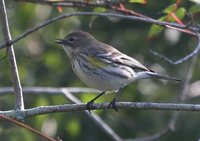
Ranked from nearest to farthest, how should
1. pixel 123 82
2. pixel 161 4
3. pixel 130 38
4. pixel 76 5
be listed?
pixel 76 5 < pixel 123 82 < pixel 161 4 < pixel 130 38

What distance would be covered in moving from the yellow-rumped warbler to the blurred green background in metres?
1.39

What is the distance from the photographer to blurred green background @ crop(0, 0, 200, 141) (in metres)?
8.28

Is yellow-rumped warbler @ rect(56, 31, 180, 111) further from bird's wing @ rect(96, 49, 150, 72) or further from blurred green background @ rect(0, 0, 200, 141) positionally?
blurred green background @ rect(0, 0, 200, 141)

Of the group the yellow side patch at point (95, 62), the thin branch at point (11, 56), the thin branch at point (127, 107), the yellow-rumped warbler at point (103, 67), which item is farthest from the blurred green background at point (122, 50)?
the thin branch at point (127, 107)

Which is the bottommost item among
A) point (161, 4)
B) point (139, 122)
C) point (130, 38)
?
point (139, 122)

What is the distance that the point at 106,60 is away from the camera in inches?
258

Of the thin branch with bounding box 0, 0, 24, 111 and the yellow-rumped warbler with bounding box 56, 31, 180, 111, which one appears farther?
the yellow-rumped warbler with bounding box 56, 31, 180, 111

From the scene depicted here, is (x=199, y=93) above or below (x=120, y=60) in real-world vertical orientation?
below

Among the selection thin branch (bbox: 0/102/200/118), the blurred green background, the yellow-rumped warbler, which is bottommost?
the blurred green background

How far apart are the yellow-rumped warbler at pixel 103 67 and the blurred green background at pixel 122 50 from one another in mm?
1391

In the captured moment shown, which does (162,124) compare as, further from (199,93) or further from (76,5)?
(76,5)

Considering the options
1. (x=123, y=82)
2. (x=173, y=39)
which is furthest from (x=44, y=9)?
(x=123, y=82)

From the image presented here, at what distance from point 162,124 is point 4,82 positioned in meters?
2.34

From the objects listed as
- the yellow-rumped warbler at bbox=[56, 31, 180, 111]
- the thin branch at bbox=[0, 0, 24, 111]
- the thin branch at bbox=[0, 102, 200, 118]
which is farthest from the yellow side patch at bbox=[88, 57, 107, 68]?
the thin branch at bbox=[0, 0, 24, 111]
